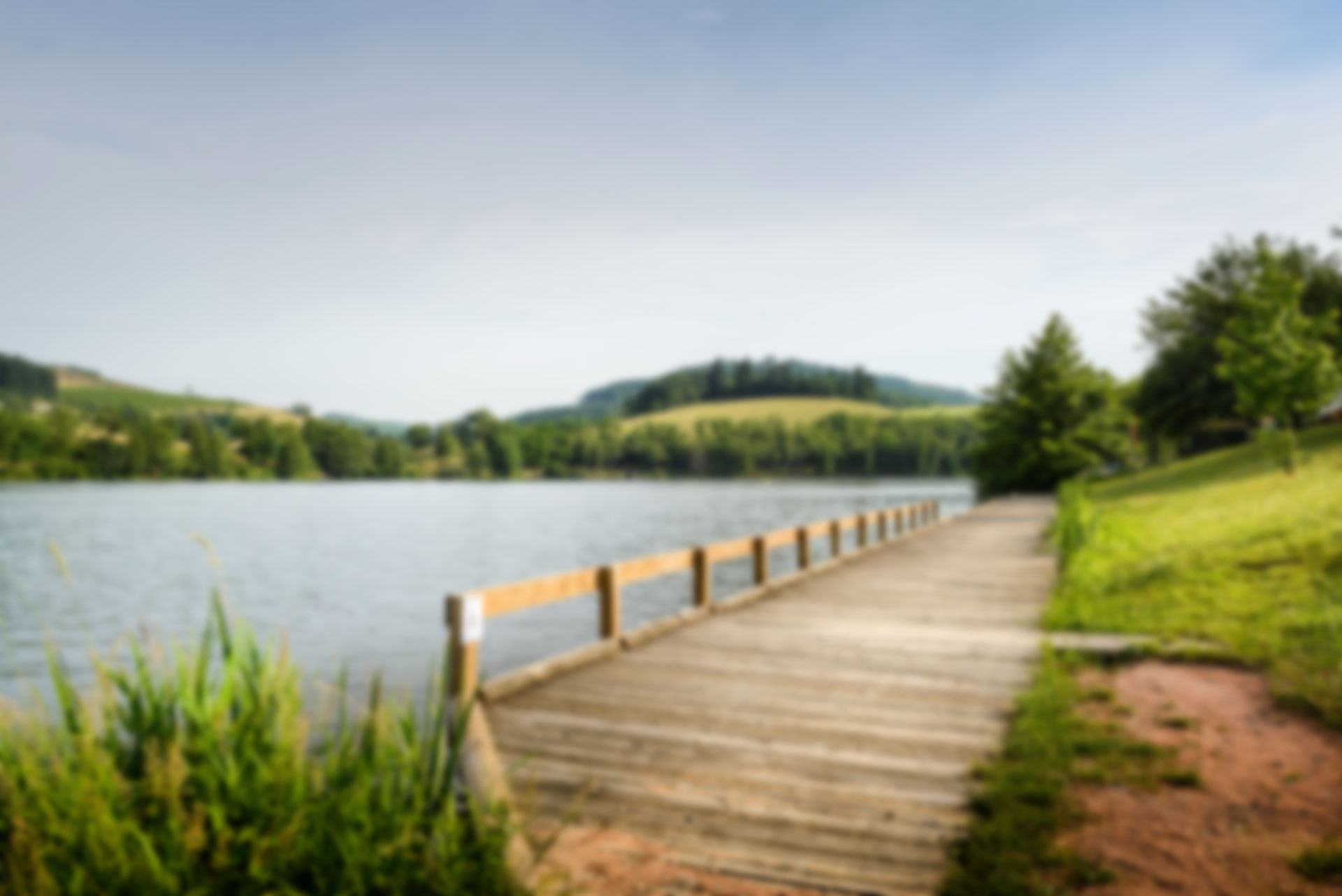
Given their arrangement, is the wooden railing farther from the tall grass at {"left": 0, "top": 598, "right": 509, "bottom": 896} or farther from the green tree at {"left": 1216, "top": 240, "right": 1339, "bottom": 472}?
the green tree at {"left": 1216, "top": 240, "right": 1339, "bottom": 472}

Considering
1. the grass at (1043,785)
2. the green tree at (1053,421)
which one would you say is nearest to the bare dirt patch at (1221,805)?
the grass at (1043,785)

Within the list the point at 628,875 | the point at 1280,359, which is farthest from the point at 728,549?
the point at 1280,359

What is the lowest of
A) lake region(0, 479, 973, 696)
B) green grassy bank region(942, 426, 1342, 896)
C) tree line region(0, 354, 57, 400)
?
lake region(0, 479, 973, 696)

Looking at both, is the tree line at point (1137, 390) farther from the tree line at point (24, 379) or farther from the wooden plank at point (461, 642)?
the tree line at point (24, 379)

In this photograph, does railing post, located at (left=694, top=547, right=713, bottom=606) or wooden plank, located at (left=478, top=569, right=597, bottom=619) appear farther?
railing post, located at (left=694, top=547, right=713, bottom=606)

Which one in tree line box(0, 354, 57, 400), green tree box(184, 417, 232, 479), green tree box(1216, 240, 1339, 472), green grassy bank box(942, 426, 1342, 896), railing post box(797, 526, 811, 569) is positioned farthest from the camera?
green tree box(184, 417, 232, 479)

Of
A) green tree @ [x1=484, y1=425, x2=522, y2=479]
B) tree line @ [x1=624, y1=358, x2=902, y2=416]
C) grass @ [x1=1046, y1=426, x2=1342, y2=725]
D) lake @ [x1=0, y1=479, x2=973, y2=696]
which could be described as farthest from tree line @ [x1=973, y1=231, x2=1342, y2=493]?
tree line @ [x1=624, y1=358, x2=902, y2=416]

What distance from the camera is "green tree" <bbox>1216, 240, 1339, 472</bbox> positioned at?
2142 centimetres

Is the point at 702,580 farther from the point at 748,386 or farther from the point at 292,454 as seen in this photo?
the point at 748,386

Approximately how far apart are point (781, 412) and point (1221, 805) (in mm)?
144145

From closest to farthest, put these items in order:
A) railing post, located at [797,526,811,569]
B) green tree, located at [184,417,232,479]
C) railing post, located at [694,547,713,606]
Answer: railing post, located at [694,547,713,606] → railing post, located at [797,526,811,569] → green tree, located at [184,417,232,479]

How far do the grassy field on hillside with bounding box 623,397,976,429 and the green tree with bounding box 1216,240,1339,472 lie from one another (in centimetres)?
10989

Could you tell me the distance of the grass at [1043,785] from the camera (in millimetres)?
3262

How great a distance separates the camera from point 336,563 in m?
27.3
